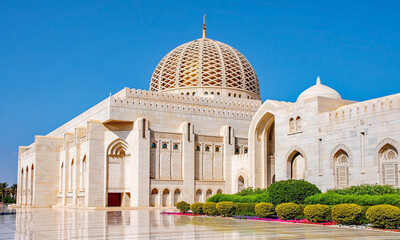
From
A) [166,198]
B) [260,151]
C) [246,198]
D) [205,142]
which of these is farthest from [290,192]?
[205,142]

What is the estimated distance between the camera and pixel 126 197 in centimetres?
3111

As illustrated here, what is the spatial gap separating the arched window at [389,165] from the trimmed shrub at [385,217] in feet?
21.4

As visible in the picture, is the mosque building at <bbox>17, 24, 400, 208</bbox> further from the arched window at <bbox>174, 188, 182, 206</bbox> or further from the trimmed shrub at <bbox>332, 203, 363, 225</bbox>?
the trimmed shrub at <bbox>332, 203, 363, 225</bbox>

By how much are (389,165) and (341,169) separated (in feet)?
8.31

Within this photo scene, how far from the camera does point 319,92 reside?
26078mm

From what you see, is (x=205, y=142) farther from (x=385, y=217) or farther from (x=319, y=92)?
(x=385, y=217)

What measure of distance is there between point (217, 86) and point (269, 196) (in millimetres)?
18357

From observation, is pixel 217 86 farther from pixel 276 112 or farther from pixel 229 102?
pixel 276 112

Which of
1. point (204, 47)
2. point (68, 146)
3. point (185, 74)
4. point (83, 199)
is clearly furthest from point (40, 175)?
point (204, 47)

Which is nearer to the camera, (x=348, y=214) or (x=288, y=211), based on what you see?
(x=348, y=214)

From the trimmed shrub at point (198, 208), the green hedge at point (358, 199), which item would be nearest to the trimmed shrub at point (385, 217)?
the green hedge at point (358, 199)

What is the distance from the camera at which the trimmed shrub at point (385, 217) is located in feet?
44.0

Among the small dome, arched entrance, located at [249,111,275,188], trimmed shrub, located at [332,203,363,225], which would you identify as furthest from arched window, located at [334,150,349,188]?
arched entrance, located at [249,111,275,188]

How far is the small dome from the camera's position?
25.7m
